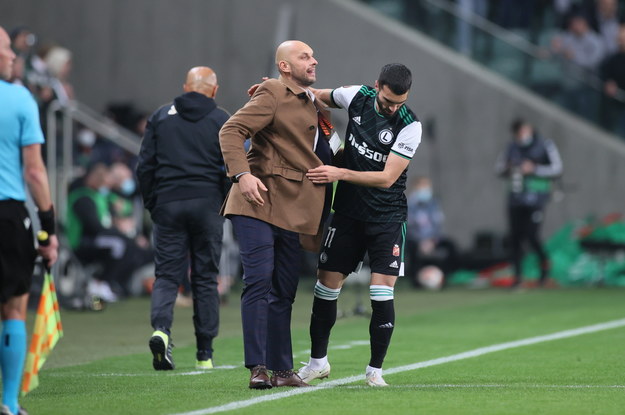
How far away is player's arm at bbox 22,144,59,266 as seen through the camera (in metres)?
6.86

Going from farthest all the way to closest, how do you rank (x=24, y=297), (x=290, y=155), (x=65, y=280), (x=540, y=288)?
(x=540, y=288) → (x=65, y=280) → (x=290, y=155) → (x=24, y=297)

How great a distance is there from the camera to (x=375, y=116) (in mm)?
8398

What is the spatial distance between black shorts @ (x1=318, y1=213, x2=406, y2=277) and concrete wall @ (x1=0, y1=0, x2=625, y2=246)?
13635 mm

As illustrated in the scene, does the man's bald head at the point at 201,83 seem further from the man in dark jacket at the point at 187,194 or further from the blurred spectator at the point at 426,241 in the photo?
the blurred spectator at the point at 426,241

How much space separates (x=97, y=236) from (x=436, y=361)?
25.9ft

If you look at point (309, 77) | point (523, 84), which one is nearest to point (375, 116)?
point (309, 77)

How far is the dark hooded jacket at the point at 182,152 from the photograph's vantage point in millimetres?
10211

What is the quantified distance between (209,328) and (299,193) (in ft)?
6.98

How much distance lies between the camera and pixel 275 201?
8.27m

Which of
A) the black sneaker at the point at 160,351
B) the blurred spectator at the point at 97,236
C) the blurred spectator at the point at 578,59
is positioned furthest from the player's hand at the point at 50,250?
the blurred spectator at the point at 578,59

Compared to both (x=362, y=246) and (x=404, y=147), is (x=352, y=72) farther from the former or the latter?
(x=404, y=147)

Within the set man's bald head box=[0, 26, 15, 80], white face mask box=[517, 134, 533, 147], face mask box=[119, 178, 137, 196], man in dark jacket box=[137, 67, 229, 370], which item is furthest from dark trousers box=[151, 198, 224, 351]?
white face mask box=[517, 134, 533, 147]

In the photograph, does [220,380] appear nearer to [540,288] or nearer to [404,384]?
[404,384]

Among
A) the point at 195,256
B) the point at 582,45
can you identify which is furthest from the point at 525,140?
the point at 195,256
